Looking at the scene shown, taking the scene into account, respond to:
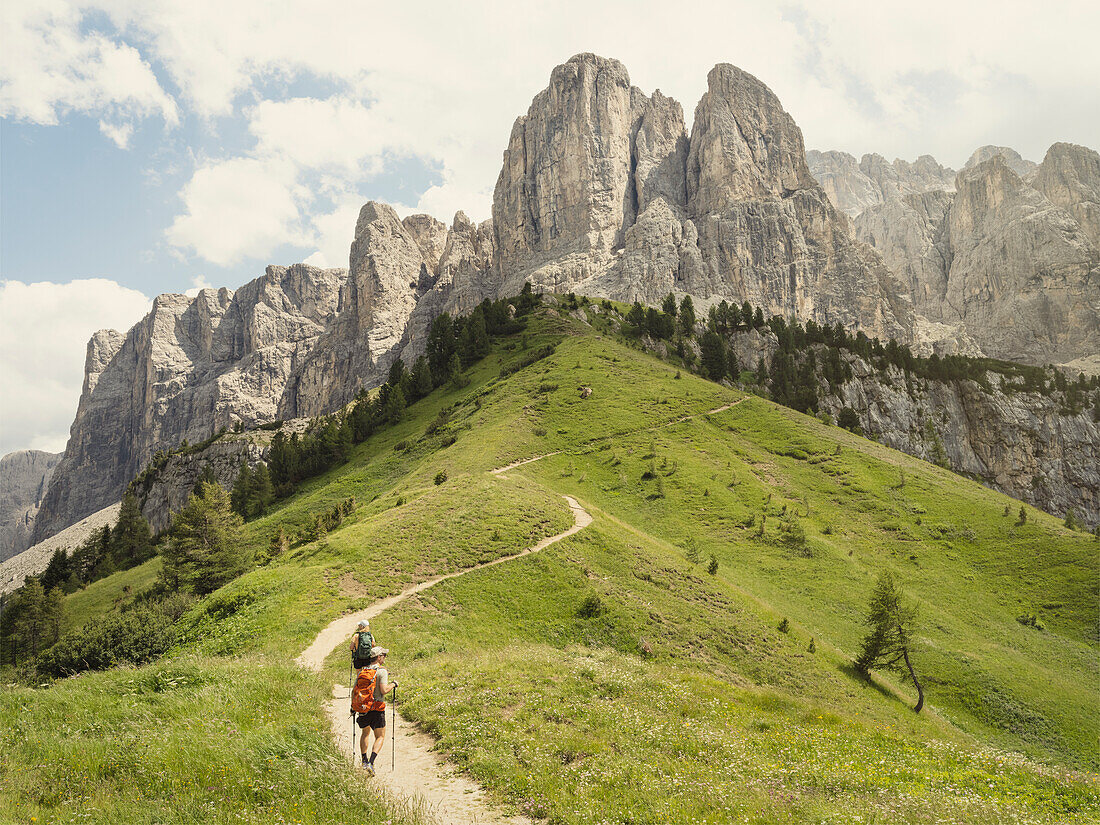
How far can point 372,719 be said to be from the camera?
13.7m

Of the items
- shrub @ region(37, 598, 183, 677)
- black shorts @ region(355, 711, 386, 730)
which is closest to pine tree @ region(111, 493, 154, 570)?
shrub @ region(37, 598, 183, 677)

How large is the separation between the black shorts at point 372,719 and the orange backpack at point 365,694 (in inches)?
3.5

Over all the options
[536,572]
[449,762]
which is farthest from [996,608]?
[449,762]

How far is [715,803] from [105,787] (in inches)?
479

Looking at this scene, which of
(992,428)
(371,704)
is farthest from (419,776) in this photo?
(992,428)

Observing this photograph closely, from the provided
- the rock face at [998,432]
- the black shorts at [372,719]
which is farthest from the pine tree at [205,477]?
the rock face at [998,432]

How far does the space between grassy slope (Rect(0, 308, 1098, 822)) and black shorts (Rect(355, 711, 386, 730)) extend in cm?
110

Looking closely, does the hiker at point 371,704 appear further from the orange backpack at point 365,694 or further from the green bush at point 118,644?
the green bush at point 118,644

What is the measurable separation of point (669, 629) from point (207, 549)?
46.8 metres

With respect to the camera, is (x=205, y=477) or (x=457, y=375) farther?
(x=205, y=477)

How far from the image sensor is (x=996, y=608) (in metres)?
49.0

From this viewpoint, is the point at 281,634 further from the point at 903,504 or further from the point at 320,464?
the point at 320,464

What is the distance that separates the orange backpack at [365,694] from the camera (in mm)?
13734

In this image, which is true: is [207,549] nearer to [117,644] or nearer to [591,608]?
[117,644]
